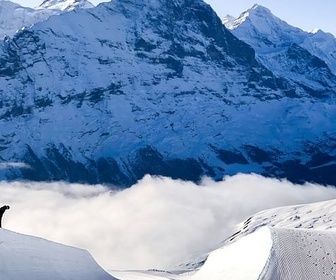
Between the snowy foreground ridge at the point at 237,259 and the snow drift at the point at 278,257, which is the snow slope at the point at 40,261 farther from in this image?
the snow drift at the point at 278,257

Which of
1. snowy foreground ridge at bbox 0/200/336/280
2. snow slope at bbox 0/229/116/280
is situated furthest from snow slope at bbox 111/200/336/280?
snow slope at bbox 0/229/116/280

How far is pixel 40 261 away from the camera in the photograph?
47.7m

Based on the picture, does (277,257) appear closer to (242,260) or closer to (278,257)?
(278,257)

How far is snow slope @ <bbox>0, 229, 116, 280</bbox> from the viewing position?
43684mm

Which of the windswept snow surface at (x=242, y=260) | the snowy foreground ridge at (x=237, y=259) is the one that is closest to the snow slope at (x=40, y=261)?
the snowy foreground ridge at (x=237, y=259)

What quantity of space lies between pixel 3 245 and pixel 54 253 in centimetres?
688

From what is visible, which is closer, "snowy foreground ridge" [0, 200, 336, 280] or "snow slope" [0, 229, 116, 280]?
"snow slope" [0, 229, 116, 280]

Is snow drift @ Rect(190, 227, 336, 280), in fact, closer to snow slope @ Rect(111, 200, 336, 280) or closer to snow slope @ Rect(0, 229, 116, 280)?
snow slope @ Rect(111, 200, 336, 280)

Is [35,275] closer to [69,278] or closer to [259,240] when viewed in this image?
[69,278]

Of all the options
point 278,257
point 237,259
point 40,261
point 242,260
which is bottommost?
point 237,259

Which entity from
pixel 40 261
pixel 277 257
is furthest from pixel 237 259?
pixel 40 261

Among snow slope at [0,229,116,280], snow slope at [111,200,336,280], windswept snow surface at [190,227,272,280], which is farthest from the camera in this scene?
windswept snow surface at [190,227,272,280]

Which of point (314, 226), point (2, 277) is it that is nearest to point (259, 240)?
point (2, 277)

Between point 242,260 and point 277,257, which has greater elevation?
point 277,257
